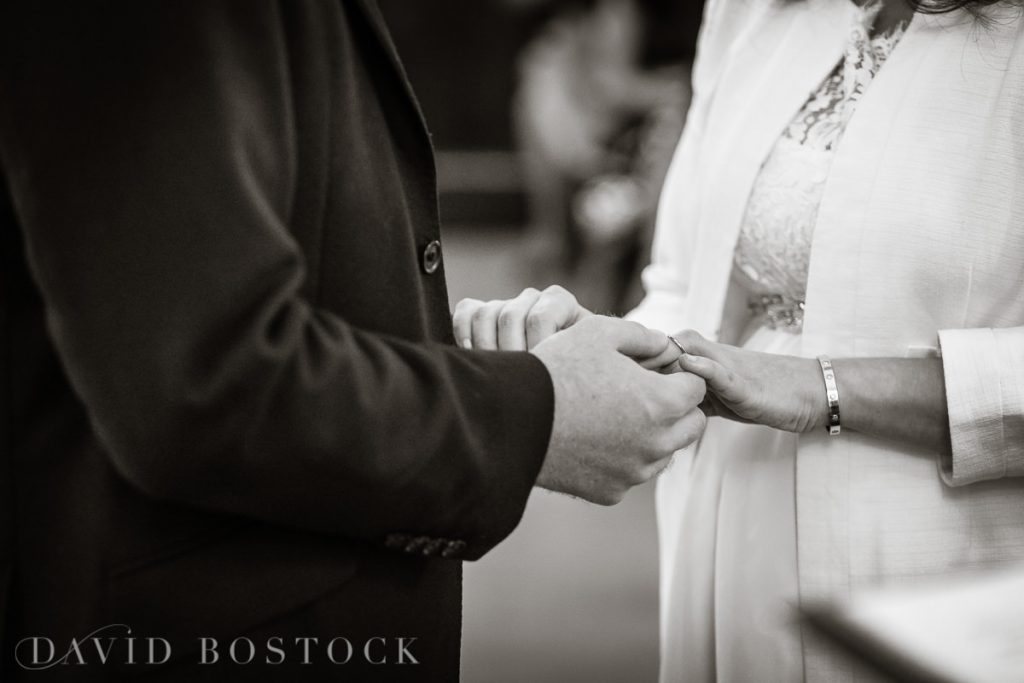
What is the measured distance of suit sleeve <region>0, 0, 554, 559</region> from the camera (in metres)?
0.80

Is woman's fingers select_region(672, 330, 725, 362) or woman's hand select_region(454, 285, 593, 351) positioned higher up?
woman's hand select_region(454, 285, 593, 351)

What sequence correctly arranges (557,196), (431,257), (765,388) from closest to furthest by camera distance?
(431,257), (765,388), (557,196)

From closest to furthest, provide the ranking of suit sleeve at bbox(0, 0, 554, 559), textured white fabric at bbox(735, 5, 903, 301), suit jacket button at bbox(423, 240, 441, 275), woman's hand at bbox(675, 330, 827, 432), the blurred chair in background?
suit sleeve at bbox(0, 0, 554, 559)
suit jacket button at bbox(423, 240, 441, 275)
woman's hand at bbox(675, 330, 827, 432)
textured white fabric at bbox(735, 5, 903, 301)
the blurred chair in background

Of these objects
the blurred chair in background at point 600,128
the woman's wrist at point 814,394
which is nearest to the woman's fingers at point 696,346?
the woman's wrist at point 814,394

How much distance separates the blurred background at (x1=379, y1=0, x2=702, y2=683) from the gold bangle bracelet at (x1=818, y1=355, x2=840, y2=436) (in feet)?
5.61

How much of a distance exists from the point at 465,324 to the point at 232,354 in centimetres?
55

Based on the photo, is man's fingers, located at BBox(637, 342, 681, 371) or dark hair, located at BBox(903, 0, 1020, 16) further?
dark hair, located at BBox(903, 0, 1020, 16)

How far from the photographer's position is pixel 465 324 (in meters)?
1.36

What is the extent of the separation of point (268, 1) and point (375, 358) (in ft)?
1.10

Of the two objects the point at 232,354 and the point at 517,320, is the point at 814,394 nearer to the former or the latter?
the point at 517,320

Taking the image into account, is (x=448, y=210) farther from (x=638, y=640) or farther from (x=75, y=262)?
(x=75, y=262)

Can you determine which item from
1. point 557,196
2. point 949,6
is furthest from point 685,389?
point 557,196

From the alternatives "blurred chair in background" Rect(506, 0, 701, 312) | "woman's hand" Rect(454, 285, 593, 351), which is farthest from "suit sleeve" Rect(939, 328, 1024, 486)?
"blurred chair in background" Rect(506, 0, 701, 312)

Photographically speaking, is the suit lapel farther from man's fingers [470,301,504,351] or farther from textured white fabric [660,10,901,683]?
textured white fabric [660,10,901,683]
